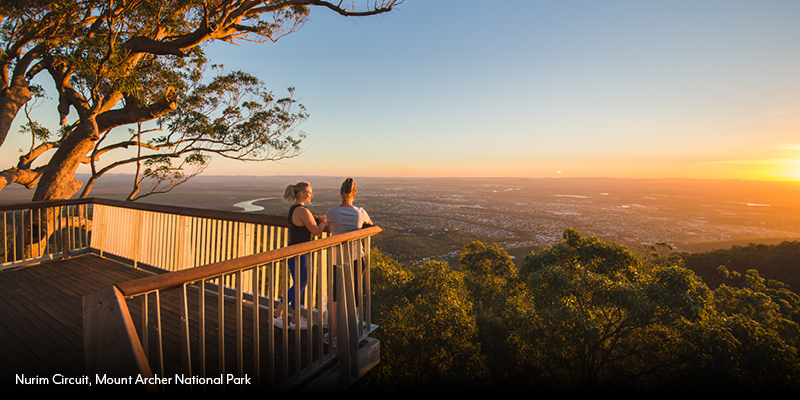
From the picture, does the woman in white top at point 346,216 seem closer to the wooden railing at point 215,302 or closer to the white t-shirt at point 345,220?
the white t-shirt at point 345,220

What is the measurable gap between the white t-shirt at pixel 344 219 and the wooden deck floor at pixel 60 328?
2.92 ft

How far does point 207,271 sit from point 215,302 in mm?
2436

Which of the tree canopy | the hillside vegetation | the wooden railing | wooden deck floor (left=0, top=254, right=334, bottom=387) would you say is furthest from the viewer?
the hillside vegetation

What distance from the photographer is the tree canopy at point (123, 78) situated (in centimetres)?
732

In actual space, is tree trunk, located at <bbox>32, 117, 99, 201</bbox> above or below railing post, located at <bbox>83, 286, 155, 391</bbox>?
above

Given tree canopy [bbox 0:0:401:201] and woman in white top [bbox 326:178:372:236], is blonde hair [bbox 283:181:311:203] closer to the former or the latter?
woman in white top [bbox 326:178:372:236]

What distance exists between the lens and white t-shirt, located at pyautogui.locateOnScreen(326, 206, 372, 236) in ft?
9.18

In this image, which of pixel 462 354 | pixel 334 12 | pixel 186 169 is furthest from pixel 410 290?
pixel 334 12

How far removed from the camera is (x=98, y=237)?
5477 millimetres

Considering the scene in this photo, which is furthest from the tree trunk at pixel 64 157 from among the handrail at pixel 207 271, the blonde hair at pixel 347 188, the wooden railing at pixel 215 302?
the handrail at pixel 207 271

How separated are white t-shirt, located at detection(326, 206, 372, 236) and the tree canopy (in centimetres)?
652

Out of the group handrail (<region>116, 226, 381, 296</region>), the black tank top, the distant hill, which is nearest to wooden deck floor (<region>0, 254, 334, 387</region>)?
handrail (<region>116, 226, 381, 296</region>)

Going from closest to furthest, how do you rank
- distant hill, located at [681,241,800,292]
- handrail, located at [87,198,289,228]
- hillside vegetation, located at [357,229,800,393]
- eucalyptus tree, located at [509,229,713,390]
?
handrail, located at [87,198,289,228] < hillside vegetation, located at [357,229,800,393] < eucalyptus tree, located at [509,229,713,390] < distant hill, located at [681,241,800,292]

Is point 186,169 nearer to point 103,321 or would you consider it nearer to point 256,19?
point 256,19
